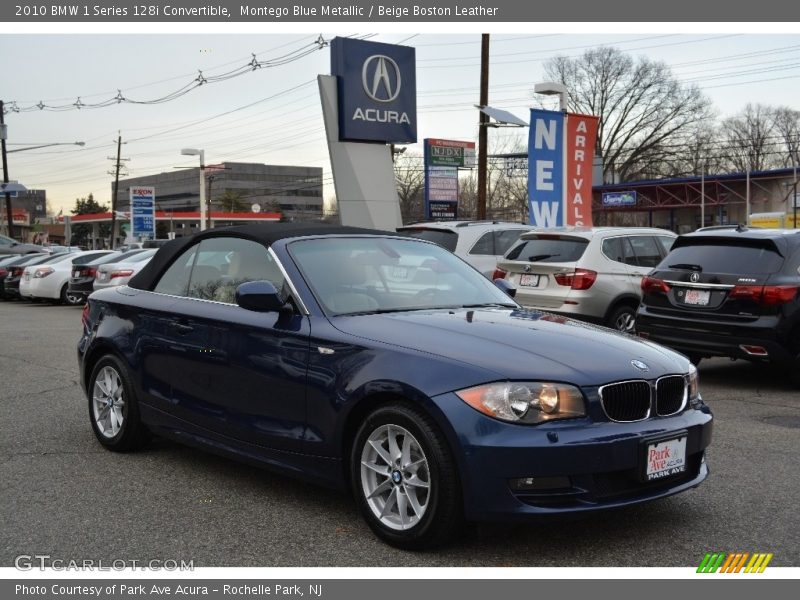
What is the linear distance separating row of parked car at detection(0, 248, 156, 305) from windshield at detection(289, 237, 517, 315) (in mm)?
13584

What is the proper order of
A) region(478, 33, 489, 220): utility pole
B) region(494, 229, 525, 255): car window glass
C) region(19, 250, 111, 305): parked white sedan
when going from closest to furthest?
region(494, 229, 525, 255): car window glass, region(19, 250, 111, 305): parked white sedan, region(478, 33, 489, 220): utility pole

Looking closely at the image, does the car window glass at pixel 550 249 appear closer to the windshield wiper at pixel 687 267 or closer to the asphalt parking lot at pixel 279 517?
the windshield wiper at pixel 687 267

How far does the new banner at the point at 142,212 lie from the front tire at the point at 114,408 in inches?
1844

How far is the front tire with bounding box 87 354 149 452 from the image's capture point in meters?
6.16

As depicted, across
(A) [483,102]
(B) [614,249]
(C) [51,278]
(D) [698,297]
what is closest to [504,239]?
(B) [614,249]

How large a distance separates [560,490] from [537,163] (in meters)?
16.2

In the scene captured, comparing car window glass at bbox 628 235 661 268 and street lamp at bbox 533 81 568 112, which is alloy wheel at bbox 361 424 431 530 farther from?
street lamp at bbox 533 81 568 112

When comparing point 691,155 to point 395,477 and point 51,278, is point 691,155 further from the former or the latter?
point 395,477

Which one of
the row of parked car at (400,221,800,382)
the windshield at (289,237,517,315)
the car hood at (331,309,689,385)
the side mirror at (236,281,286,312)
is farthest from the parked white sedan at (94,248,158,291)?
the car hood at (331,309,689,385)

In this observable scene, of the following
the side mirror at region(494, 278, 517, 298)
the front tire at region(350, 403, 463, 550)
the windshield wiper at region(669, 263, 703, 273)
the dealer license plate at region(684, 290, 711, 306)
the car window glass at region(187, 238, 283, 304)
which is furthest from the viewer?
the windshield wiper at region(669, 263, 703, 273)

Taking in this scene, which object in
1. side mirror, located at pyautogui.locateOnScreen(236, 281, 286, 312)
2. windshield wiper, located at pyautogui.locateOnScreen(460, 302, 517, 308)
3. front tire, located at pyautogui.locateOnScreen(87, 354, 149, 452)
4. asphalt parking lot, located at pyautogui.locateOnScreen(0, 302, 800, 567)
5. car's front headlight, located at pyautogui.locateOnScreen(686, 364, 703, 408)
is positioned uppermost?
side mirror, located at pyautogui.locateOnScreen(236, 281, 286, 312)

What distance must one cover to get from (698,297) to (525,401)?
5700mm

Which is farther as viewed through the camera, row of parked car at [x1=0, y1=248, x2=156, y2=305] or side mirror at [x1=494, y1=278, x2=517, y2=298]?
row of parked car at [x1=0, y1=248, x2=156, y2=305]

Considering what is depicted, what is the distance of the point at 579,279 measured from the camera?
1148 cm
